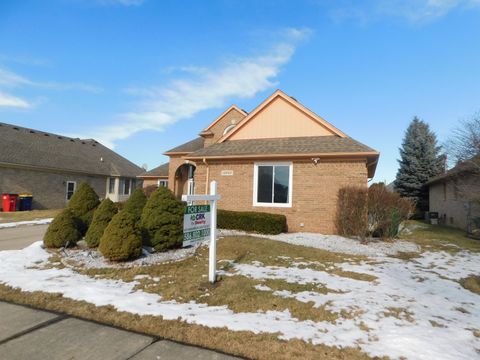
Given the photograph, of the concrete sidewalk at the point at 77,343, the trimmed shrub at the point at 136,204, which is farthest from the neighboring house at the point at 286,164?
the concrete sidewalk at the point at 77,343

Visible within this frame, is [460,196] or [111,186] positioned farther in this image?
[111,186]

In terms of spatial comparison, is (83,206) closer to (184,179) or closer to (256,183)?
(256,183)

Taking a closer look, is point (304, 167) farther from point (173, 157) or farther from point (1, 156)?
point (1, 156)

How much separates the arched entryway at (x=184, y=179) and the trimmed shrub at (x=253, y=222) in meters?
11.9

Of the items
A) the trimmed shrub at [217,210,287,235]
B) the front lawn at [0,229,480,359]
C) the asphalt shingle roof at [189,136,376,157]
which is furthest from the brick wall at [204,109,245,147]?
the front lawn at [0,229,480,359]

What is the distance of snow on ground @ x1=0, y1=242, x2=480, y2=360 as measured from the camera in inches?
140

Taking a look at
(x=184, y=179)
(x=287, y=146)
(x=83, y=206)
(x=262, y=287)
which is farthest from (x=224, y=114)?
(x=262, y=287)

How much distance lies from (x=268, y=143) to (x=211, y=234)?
908 cm

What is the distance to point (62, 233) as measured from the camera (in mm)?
8406

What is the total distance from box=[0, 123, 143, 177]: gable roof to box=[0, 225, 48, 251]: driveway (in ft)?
36.3

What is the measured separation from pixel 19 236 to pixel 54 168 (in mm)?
14558

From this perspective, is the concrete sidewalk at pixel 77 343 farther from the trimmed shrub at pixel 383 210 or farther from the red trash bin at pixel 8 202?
the red trash bin at pixel 8 202

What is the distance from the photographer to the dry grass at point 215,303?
3.30 metres

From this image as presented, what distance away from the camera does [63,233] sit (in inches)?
331
